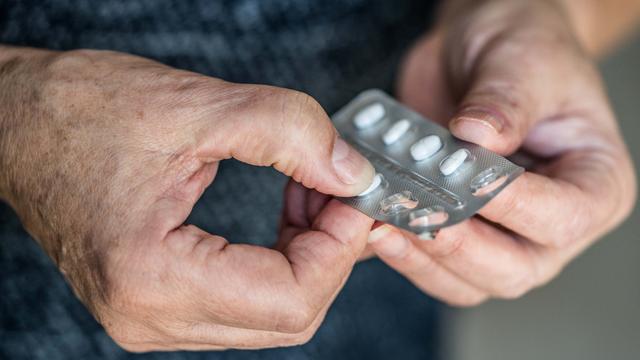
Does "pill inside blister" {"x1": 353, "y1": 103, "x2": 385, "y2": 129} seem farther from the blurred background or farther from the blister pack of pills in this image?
the blurred background

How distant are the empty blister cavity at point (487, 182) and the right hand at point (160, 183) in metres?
0.09

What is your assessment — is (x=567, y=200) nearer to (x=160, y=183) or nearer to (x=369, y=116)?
(x=369, y=116)

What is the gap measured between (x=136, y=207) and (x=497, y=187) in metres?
0.25

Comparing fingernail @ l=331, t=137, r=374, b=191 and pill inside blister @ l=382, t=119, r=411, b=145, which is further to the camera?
pill inside blister @ l=382, t=119, r=411, b=145

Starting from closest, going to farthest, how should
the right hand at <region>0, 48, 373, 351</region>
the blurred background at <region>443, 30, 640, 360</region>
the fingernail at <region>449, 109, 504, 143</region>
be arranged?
the right hand at <region>0, 48, 373, 351</region> → the fingernail at <region>449, 109, 504, 143</region> → the blurred background at <region>443, 30, 640, 360</region>

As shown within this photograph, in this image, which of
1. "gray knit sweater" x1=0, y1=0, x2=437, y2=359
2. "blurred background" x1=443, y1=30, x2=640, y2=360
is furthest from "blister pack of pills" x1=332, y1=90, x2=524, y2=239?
"blurred background" x1=443, y1=30, x2=640, y2=360

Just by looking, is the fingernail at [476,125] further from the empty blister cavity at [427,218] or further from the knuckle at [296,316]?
the knuckle at [296,316]

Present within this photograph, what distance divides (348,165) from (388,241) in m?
0.08

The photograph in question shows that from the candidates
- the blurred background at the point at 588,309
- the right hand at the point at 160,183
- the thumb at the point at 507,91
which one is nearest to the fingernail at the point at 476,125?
the thumb at the point at 507,91

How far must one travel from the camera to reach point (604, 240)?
124 centimetres

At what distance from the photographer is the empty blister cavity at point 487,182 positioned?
0.48 metres

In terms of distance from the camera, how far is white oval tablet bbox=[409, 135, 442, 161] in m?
0.53

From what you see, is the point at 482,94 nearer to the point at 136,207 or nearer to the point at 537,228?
the point at 537,228

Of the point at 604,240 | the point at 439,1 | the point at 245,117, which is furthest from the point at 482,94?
the point at 604,240
